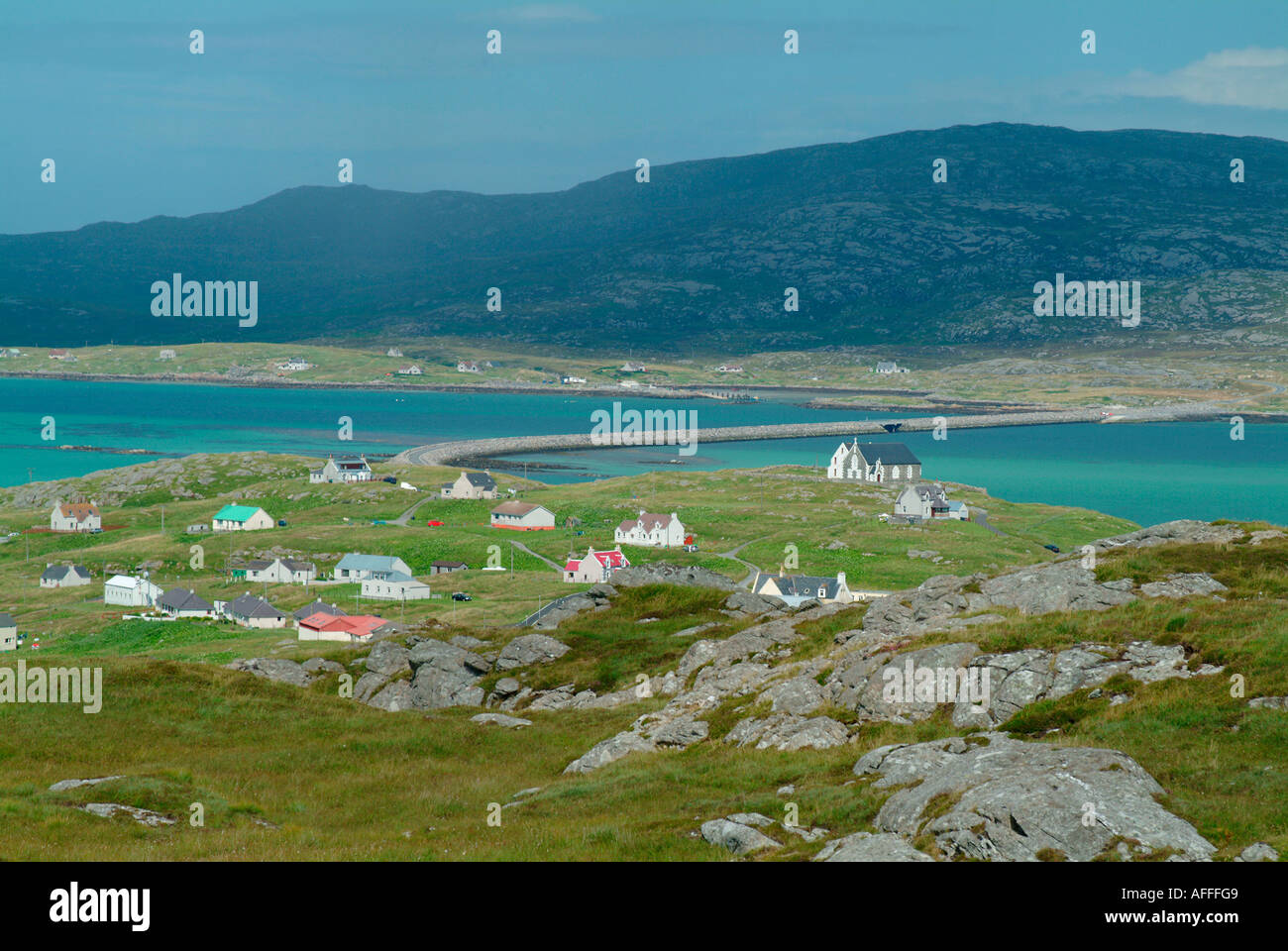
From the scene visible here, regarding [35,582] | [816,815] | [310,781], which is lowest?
[35,582]

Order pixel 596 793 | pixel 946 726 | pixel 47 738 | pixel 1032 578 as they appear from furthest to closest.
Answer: pixel 1032 578
pixel 47 738
pixel 946 726
pixel 596 793

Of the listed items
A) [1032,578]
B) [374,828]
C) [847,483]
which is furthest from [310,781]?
[847,483]

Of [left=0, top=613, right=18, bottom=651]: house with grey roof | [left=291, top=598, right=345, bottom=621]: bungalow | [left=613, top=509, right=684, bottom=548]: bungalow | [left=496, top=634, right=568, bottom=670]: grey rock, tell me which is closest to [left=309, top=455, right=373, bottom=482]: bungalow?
[left=613, top=509, right=684, bottom=548]: bungalow

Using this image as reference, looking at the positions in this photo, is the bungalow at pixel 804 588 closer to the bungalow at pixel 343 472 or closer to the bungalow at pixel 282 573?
the bungalow at pixel 282 573

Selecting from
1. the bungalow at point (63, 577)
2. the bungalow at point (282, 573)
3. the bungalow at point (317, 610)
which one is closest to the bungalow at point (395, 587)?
the bungalow at point (282, 573)

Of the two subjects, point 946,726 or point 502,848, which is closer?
point 502,848
